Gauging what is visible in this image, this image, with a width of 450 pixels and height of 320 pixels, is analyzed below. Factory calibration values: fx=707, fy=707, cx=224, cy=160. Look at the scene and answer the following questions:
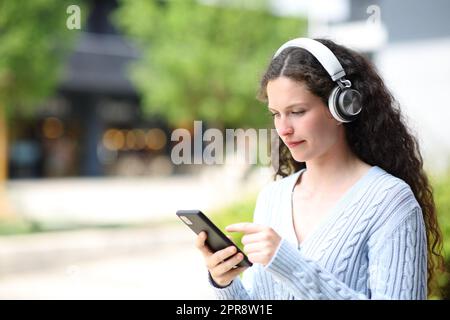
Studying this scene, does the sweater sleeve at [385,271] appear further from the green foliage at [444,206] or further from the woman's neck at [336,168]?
the green foliage at [444,206]

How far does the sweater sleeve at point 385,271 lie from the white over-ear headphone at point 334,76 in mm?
247

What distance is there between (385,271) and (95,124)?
1734cm

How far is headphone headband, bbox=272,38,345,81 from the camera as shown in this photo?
1418 mm

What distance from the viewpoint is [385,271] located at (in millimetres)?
1338

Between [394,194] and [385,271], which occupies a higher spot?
[394,194]

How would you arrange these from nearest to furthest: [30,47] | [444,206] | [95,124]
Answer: [444,206] < [30,47] < [95,124]

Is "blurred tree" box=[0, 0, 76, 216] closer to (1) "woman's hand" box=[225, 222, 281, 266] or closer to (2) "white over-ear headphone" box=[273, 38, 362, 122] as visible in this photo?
(2) "white over-ear headphone" box=[273, 38, 362, 122]

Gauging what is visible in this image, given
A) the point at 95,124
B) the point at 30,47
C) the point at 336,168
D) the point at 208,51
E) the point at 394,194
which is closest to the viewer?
the point at 394,194

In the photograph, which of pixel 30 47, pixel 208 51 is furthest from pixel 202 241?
pixel 208 51

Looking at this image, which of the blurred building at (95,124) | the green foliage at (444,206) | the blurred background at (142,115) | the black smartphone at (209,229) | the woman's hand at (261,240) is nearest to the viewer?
the woman's hand at (261,240)

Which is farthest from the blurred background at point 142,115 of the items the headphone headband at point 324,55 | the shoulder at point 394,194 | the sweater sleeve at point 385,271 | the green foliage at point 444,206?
the sweater sleeve at point 385,271

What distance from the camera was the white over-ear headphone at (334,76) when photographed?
142 cm

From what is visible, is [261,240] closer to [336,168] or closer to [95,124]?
[336,168]

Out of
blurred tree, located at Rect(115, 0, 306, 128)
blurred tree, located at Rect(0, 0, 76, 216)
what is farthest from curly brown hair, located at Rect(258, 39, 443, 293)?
blurred tree, located at Rect(115, 0, 306, 128)
